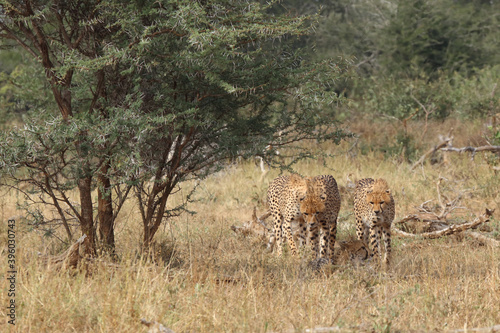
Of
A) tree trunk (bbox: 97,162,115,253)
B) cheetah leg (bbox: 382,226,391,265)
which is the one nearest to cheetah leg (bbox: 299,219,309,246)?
cheetah leg (bbox: 382,226,391,265)

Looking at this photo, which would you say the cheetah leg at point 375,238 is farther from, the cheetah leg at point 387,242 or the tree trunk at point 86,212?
the tree trunk at point 86,212

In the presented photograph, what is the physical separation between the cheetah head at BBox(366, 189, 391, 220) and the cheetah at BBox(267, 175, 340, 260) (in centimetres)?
51

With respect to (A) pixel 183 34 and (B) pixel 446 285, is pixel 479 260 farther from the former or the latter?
(A) pixel 183 34

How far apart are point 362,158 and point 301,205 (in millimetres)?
6105

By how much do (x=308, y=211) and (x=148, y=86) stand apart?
216 centimetres

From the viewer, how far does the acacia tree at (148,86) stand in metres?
4.89

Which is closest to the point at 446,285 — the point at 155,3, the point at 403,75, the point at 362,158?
the point at 155,3

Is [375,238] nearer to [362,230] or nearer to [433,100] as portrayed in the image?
[362,230]

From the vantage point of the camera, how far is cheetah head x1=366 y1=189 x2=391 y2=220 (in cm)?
629

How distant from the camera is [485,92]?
47.0 ft

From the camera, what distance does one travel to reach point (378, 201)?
6305 millimetres

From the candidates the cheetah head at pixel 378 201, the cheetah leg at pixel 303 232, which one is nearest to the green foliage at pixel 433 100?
the cheetah leg at pixel 303 232

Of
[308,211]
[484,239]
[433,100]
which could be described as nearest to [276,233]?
[308,211]

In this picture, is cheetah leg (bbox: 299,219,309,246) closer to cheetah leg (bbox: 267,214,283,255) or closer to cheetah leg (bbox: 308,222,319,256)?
cheetah leg (bbox: 308,222,319,256)
